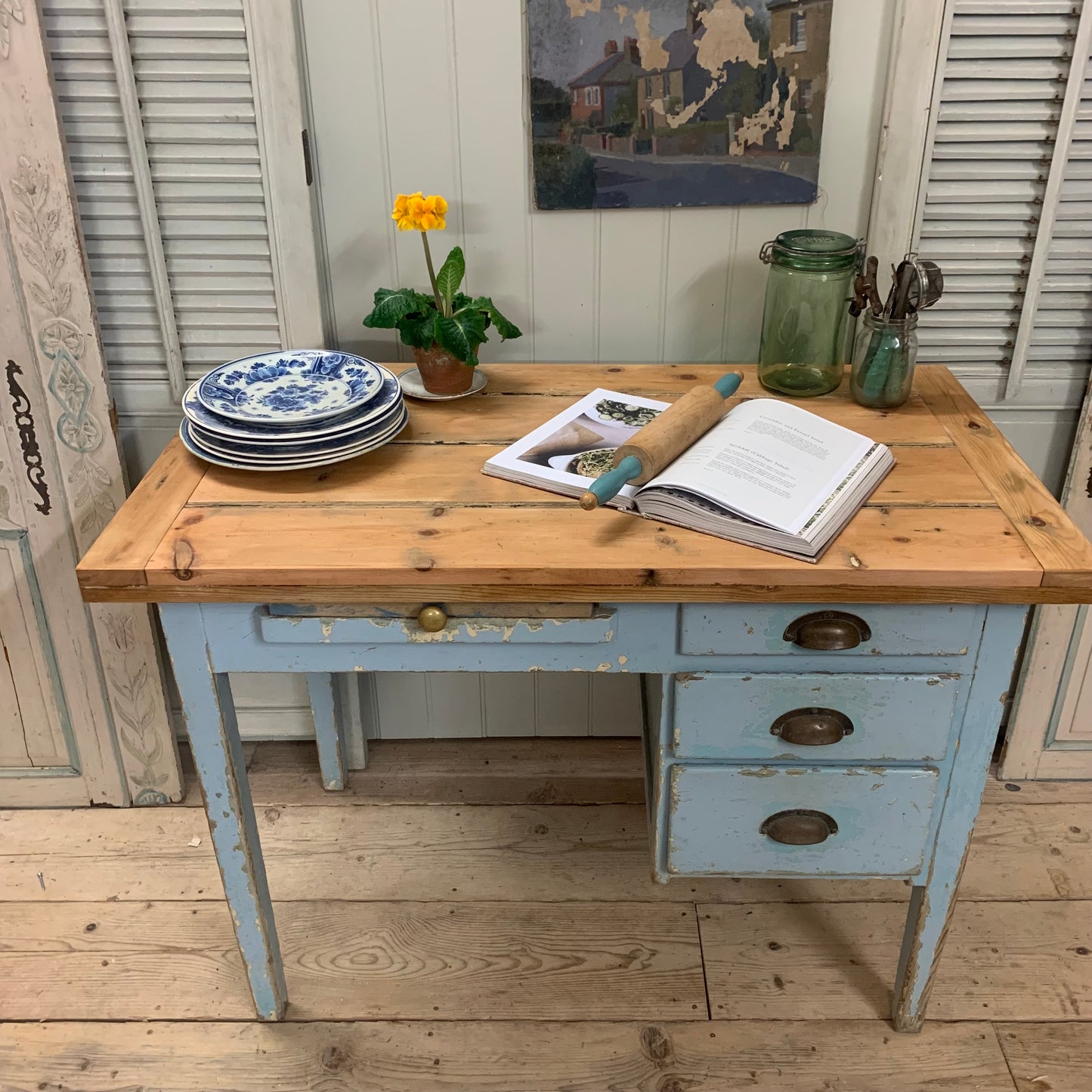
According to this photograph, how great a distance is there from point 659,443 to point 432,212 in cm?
50

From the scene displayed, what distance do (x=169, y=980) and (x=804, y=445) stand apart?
4.29ft

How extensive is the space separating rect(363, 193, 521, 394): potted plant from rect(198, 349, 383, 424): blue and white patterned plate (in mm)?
79

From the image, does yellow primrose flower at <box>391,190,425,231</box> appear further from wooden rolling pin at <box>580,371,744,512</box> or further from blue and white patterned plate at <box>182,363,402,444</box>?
wooden rolling pin at <box>580,371,744,512</box>

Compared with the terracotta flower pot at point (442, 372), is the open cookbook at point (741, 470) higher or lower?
lower

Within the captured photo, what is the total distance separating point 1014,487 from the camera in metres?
1.32

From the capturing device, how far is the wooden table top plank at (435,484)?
4.28 feet

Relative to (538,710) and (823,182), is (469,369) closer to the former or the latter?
(823,182)

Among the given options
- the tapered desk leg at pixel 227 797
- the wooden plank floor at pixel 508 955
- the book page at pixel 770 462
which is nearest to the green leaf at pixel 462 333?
the book page at pixel 770 462

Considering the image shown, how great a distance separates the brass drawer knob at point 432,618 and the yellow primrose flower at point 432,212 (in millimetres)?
579

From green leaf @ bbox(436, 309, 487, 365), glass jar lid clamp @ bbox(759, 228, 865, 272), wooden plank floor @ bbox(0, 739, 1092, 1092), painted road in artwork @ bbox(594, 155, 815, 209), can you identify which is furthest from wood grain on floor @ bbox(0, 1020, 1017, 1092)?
painted road in artwork @ bbox(594, 155, 815, 209)

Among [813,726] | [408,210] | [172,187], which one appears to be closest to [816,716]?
[813,726]

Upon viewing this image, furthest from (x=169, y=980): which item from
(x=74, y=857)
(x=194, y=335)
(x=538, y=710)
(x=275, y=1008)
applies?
(x=194, y=335)

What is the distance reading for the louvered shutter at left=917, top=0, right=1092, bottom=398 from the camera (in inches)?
59.0

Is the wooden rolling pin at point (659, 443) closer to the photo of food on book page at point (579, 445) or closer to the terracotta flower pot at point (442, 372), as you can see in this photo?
the photo of food on book page at point (579, 445)
